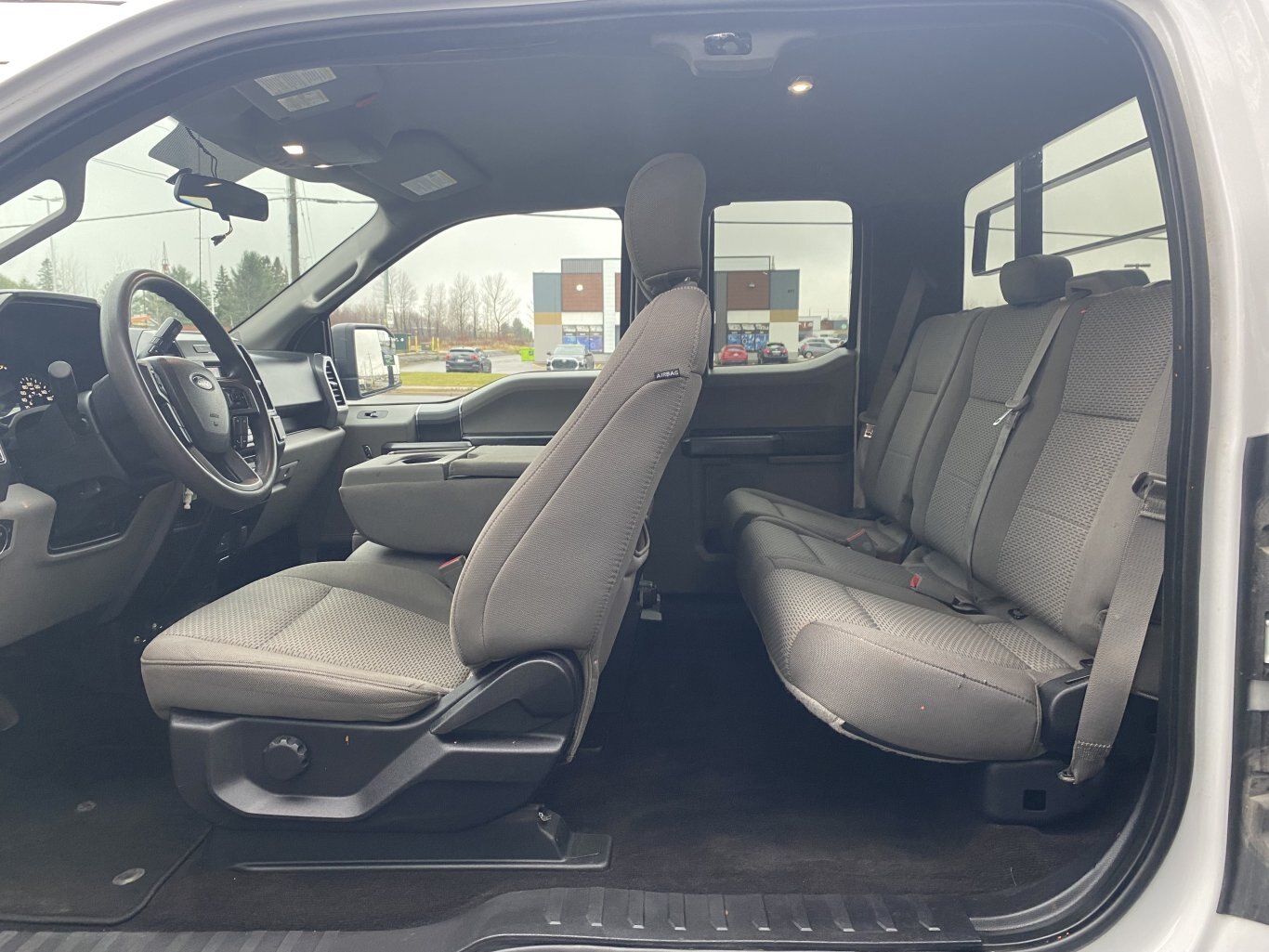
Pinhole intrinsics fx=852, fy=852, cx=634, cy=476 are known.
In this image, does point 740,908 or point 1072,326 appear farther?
point 1072,326

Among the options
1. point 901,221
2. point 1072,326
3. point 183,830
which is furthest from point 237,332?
point 1072,326

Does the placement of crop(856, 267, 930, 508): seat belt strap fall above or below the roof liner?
below

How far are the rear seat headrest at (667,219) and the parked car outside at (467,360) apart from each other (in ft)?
4.89

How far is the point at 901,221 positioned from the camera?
2803 mm

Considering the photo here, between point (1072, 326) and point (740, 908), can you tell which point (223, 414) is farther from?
point (1072, 326)

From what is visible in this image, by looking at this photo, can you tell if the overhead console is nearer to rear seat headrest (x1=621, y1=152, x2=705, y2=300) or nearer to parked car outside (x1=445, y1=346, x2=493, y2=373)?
parked car outside (x1=445, y1=346, x2=493, y2=373)

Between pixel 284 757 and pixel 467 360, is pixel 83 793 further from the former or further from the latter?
pixel 467 360

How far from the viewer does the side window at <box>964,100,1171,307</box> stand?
1.85m

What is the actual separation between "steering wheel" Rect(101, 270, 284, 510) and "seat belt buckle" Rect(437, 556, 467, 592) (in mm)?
412

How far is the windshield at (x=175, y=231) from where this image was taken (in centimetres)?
145

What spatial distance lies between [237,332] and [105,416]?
118 centimetres

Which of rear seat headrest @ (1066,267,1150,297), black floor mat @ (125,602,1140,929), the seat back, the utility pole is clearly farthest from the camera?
the utility pole

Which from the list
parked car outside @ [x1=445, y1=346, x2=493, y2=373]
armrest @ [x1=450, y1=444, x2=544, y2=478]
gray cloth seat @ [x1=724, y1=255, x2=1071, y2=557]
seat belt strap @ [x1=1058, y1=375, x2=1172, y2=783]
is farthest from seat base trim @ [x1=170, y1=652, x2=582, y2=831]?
parked car outside @ [x1=445, y1=346, x2=493, y2=373]

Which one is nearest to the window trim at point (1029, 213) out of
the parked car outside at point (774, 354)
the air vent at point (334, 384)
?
the parked car outside at point (774, 354)
